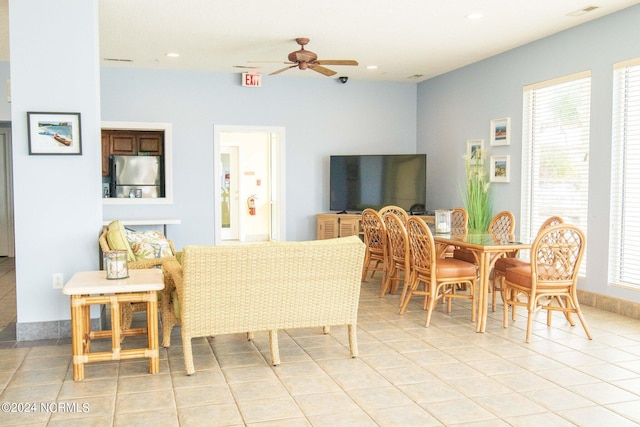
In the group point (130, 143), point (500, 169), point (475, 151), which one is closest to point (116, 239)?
point (500, 169)

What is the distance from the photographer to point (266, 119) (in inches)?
319

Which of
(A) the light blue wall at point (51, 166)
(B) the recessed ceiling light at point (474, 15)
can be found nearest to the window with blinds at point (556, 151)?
(B) the recessed ceiling light at point (474, 15)

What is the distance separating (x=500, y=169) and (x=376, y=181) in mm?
2007

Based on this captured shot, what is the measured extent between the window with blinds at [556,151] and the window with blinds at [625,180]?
0.37 metres

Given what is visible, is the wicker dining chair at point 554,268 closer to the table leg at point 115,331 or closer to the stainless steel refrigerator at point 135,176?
the table leg at point 115,331

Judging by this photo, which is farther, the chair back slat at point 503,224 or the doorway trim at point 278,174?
the doorway trim at point 278,174

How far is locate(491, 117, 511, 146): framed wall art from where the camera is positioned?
21.9ft

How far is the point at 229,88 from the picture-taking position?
791cm

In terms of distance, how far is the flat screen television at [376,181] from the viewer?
27.0 ft

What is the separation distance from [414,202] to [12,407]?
620 centimetres

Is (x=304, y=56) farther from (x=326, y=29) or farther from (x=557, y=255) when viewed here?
(x=557, y=255)

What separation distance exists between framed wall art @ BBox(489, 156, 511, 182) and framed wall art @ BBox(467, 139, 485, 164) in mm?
165

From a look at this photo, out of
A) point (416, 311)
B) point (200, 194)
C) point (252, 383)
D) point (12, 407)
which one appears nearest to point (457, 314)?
point (416, 311)

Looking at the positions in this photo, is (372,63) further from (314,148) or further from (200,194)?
(200,194)
